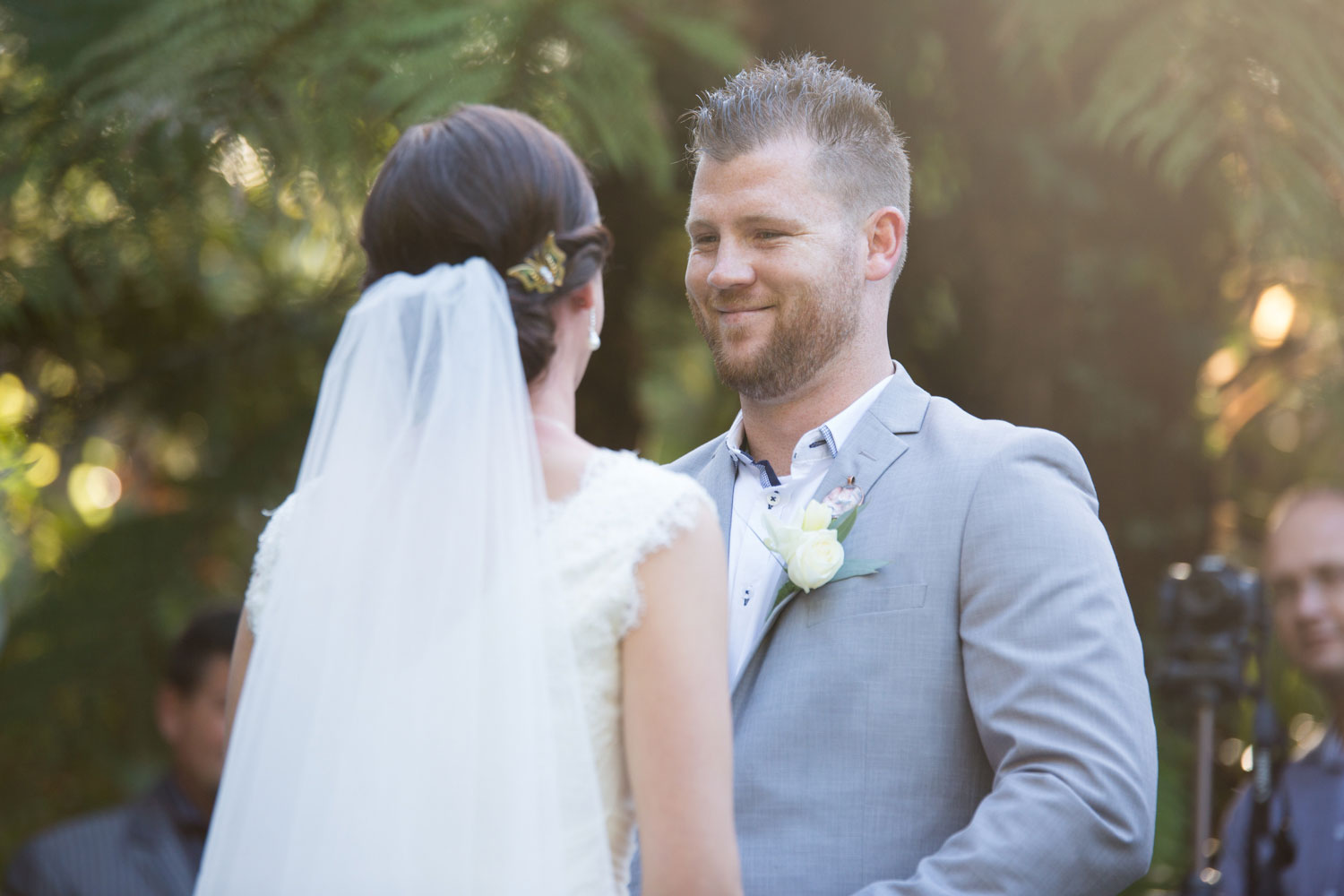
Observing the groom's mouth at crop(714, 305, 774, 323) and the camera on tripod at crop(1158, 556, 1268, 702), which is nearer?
the groom's mouth at crop(714, 305, 774, 323)

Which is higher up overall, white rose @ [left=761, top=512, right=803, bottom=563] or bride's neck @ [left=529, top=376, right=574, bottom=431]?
bride's neck @ [left=529, top=376, right=574, bottom=431]

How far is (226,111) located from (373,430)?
210 centimetres

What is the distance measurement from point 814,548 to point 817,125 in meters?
0.84

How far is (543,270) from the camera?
65.4 inches

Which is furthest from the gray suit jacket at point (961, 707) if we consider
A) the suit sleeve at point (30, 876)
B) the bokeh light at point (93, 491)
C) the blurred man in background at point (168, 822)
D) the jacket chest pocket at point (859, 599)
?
the bokeh light at point (93, 491)

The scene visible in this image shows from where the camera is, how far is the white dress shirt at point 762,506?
7.08 feet

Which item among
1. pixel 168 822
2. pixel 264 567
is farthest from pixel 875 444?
pixel 168 822

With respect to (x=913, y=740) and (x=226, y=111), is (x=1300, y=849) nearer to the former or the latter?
(x=913, y=740)

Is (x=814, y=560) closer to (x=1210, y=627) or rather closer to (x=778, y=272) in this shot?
(x=778, y=272)

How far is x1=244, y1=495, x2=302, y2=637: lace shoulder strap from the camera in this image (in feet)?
5.83

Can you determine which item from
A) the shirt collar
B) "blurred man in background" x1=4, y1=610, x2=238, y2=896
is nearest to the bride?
the shirt collar

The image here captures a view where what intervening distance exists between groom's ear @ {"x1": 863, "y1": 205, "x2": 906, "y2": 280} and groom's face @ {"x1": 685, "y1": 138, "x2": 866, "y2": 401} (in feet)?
0.21

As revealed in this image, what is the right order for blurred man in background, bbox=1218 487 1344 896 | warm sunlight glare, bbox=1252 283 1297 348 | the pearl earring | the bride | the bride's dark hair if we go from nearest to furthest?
the bride < the bride's dark hair < the pearl earring < blurred man in background, bbox=1218 487 1344 896 < warm sunlight glare, bbox=1252 283 1297 348

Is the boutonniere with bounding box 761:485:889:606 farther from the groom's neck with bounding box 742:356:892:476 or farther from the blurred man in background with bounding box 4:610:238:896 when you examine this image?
the blurred man in background with bounding box 4:610:238:896
